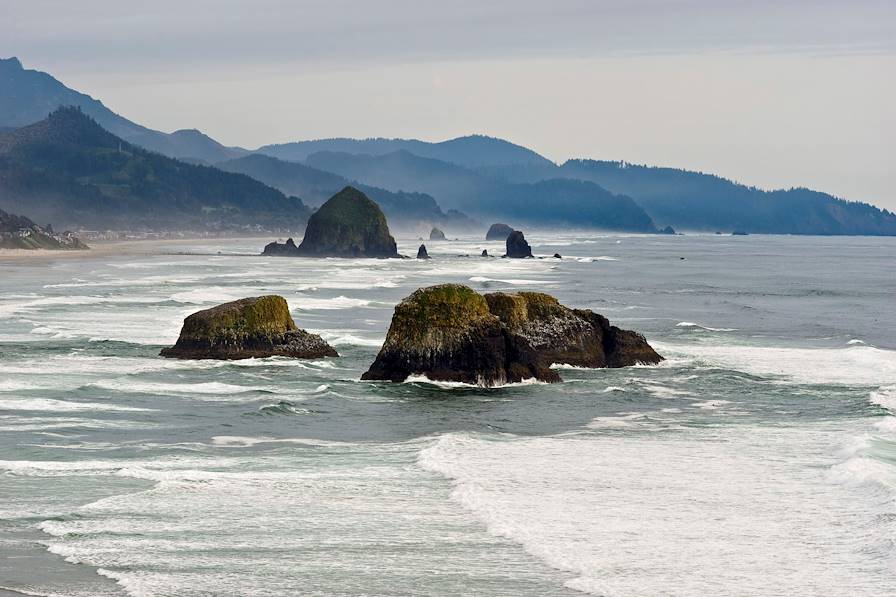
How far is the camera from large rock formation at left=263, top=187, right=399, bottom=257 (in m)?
156

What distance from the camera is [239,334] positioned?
128 ft

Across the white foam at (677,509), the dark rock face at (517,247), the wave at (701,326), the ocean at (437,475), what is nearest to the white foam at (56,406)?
the ocean at (437,475)

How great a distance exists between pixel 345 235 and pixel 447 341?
124139mm

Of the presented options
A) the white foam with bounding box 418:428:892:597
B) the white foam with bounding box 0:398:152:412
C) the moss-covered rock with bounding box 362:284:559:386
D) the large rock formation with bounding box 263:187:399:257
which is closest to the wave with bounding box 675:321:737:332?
the moss-covered rock with bounding box 362:284:559:386

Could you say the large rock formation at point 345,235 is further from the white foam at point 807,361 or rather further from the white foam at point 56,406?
the white foam at point 56,406

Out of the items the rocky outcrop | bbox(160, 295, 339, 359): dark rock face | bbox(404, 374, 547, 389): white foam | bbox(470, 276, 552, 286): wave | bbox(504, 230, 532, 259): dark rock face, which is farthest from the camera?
bbox(504, 230, 532, 259): dark rock face

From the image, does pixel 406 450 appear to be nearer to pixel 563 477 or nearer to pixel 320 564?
pixel 563 477

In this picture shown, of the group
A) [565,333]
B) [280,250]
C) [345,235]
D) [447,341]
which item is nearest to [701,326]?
[565,333]

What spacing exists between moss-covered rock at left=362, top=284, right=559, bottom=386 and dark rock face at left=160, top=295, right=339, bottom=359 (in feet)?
18.4

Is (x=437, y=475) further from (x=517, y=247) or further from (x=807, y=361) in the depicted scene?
(x=517, y=247)

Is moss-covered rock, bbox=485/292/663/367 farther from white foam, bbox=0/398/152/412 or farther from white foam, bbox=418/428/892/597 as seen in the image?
white foam, bbox=0/398/152/412

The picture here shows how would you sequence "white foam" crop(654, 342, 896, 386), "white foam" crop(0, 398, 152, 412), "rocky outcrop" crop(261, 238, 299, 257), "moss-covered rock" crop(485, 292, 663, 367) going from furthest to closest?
"rocky outcrop" crop(261, 238, 299, 257) → "white foam" crop(654, 342, 896, 386) → "moss-covered rock" crop(485, 292, 663, 367) → "white foam" crop(0, 398, 152, 412)

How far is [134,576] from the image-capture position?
16.4 meters

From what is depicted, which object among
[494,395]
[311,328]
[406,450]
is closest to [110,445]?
[406,450]
